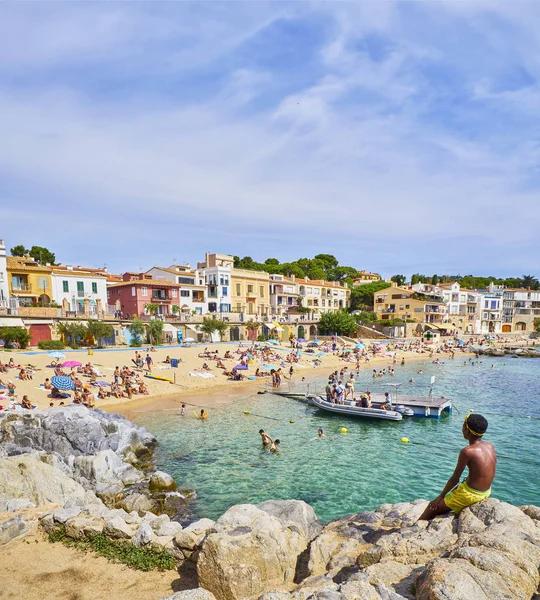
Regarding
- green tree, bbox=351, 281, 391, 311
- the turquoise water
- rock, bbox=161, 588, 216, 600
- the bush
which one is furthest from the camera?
green tree, bbox=351, 281, 391, 311

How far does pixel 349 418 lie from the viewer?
24.9 metres

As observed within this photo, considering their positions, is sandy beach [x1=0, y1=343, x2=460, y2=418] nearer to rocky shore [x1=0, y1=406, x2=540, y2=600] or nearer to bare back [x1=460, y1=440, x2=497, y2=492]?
rocky shore [x1=0, y1=406, x2=540, y2=600]

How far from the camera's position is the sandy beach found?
27.2 metres

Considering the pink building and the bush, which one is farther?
the pink building

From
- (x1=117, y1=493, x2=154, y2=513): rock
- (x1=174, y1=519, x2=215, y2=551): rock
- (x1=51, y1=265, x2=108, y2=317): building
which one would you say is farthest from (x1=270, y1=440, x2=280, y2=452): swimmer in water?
(x1=51, y1=265, x2=108, y2=317): building

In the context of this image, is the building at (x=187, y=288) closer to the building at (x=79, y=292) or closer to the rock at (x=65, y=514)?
the building at (x=79, y=292)

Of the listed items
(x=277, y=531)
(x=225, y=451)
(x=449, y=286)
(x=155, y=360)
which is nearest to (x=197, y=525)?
(x=277, y=531)

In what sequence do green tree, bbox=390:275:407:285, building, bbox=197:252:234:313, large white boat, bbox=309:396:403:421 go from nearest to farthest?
large white boat, bbox=309:396:403:421
building, bbox=197:252:234:313
green tree, bbox=390:275:407:285

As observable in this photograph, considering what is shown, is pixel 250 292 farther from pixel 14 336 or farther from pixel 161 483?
pixel 161 483

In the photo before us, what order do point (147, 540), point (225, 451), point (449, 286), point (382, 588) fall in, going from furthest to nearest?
point (449, 286)
point (225, 451)
point (147, 540)
point (382, 588)

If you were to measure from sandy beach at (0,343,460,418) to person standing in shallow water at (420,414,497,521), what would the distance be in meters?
23.1

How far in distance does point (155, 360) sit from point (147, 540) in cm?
3262

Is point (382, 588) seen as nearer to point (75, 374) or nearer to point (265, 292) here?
point (75, 374)

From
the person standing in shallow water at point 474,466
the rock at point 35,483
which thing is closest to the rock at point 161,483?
the rock at point 35,483
